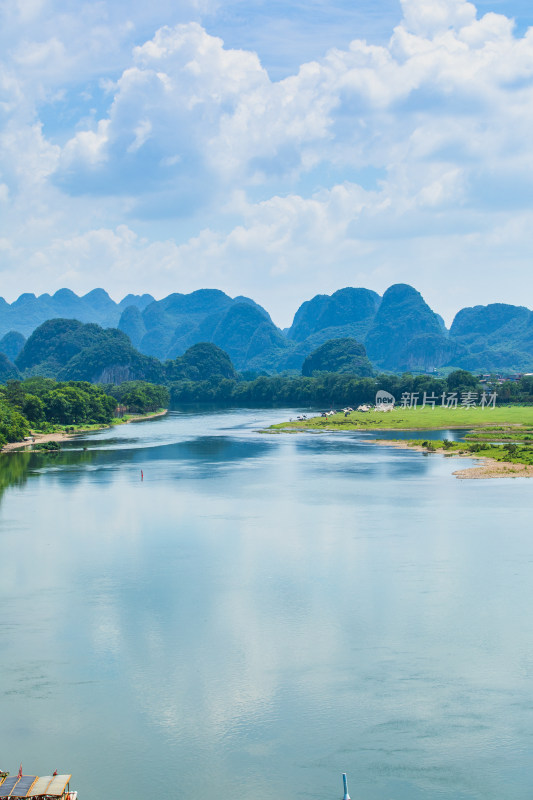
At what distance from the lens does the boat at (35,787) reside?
11.7 meters

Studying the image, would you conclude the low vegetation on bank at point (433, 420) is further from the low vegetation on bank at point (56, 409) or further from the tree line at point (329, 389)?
the low vegetation on bank at point (56, 409)

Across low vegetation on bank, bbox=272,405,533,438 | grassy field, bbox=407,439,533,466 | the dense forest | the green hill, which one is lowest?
grassy field, bbox=407,439,533,466

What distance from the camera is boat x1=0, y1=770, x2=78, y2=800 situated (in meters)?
11.7

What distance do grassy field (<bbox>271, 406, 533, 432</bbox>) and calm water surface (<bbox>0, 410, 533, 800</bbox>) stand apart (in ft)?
127

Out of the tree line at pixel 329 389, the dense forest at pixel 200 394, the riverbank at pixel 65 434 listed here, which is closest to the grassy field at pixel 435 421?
the tree line at pixel 329 389

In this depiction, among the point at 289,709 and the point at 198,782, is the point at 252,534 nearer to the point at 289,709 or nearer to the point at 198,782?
the point at 289,709

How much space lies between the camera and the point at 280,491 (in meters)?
40.0

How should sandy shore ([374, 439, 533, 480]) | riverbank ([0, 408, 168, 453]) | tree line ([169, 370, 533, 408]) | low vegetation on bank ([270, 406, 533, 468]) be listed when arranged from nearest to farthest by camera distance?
1. sandy shore ([374, 439, 533, 480])
2. low vegetation on bank ([270, 406, 533, 468])
3. riverbank ([0, 408, 168, 453])
4. tree line ([169, 370, 533, 408])

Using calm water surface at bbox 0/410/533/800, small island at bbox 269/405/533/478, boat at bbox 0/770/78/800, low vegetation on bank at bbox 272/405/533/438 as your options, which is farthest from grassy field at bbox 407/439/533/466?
boat at bbox 0/770/78/800

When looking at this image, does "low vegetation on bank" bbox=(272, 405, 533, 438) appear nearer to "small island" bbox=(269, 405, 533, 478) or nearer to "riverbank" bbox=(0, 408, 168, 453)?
"small island" bbox=(269, 405, 533, 478)

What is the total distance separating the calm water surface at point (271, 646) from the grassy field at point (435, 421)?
127 ft

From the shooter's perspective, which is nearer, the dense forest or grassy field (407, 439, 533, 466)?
grassy field (407, 439, 533, 466)

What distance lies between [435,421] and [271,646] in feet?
213

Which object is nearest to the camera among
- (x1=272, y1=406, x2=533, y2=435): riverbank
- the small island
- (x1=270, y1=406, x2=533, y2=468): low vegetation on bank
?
the small island
